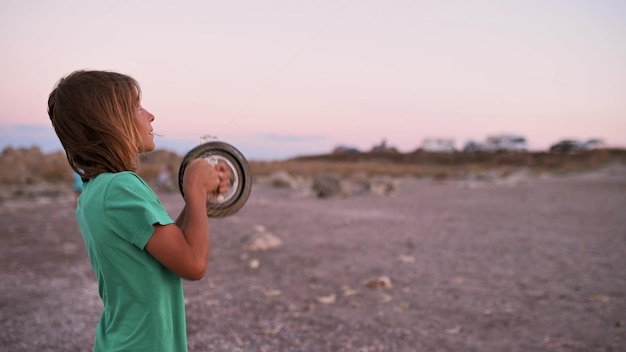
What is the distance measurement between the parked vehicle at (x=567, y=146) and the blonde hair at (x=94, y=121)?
208 feet

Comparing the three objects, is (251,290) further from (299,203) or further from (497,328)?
(299,203)

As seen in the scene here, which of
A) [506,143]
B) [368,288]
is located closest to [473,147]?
[506,143]

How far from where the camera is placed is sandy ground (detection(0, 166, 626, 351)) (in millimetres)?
5336

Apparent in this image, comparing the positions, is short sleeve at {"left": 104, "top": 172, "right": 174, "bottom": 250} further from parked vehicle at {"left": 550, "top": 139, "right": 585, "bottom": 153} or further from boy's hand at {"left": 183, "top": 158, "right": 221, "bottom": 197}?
parked vehicle at {"left": 550, "top": 139, "right": 585, "bottom": 153}

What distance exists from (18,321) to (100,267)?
4883 millimetres

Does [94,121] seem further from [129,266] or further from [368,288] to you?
[368,288]

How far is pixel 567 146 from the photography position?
2425 inches

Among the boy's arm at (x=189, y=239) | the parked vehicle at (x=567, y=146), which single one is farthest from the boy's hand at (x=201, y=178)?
the parked vehicle at (x=567, y=146)

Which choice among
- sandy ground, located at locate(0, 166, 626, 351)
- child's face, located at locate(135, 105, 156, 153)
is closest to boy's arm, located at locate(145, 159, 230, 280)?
child's face, located at locate(135, 105, 156, 153)

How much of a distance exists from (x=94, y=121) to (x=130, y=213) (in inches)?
14.6

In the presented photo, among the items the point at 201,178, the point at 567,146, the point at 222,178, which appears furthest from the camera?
the point at 567,146

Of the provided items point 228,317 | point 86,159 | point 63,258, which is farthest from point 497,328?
point 63,258

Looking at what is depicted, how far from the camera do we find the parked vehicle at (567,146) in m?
58.7

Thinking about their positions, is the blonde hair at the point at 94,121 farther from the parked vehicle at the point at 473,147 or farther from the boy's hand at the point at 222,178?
the parked vehicle at the point at 473,147
